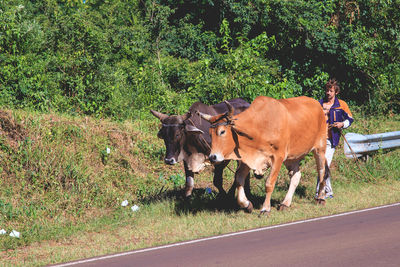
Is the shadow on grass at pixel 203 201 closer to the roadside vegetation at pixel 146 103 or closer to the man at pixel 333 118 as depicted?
the roadside vegetation at pixel 146 103

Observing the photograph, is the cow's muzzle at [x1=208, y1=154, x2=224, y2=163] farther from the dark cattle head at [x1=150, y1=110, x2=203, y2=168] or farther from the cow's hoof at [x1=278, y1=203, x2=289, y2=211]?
the cow's hoof at [x1=278, y1=203, x2=289, y2=211]

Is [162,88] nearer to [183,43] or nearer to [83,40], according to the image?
[83,40]

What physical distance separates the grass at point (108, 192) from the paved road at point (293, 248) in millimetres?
542

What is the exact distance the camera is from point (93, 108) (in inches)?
542

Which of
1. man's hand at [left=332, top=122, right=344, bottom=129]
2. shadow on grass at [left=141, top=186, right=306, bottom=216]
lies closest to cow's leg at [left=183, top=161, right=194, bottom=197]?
shadow on grass at [left=141, top=186, right=306, bottom=216]

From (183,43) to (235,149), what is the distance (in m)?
13.1

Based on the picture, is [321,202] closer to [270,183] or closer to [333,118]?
[270,183]

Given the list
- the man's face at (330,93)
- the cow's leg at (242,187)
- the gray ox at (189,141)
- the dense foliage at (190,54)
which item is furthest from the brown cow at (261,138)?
the dense foliage at (190,54)

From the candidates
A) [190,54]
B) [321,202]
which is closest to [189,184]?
[321,202]

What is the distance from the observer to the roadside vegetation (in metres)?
8.95

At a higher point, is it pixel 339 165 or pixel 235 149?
pixel 235 149

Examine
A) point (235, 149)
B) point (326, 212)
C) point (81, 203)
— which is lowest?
point (81, 203)

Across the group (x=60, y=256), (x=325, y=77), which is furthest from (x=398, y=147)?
(x=60, y=256)

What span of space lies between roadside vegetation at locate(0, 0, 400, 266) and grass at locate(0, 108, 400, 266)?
0.03 metres
